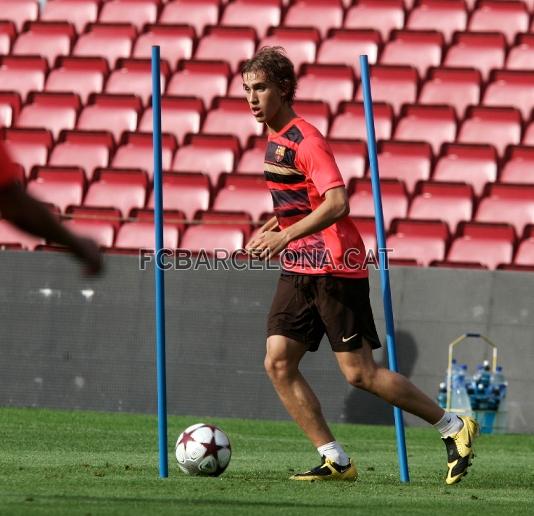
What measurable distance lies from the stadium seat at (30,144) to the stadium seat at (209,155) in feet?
4.90

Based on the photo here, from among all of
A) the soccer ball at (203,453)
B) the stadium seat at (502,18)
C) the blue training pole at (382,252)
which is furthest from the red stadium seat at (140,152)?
the soccer ball at (203,453)

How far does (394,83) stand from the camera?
49.3ft

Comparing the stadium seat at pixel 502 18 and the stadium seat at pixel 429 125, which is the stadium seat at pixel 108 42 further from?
the stadium seat at pixel 502 18

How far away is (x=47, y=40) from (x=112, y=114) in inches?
94.5

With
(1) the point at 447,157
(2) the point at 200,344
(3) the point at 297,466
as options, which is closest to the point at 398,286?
(2) the point at 200,344

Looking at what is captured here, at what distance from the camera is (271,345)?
21.6 ft

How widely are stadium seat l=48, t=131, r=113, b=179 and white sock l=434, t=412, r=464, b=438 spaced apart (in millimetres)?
8380

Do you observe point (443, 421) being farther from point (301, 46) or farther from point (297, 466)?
point (301, 46)

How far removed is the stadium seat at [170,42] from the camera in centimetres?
1638

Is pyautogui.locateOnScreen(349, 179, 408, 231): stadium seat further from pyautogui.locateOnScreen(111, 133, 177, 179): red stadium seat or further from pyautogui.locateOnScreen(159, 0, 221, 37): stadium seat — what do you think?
pyautogui.locateOnScreen(159, 0, 221, 37): stadium seat

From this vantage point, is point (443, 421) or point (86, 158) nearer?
point (443, 421)

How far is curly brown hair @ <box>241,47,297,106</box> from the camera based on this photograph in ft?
21.1

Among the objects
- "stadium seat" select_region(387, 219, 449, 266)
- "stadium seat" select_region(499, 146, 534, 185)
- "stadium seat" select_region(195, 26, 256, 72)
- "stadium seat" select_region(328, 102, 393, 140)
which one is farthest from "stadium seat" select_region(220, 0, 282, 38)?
"stadium seat" select_region(387, 219, 449, 266)

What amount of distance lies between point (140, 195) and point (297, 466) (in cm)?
648
